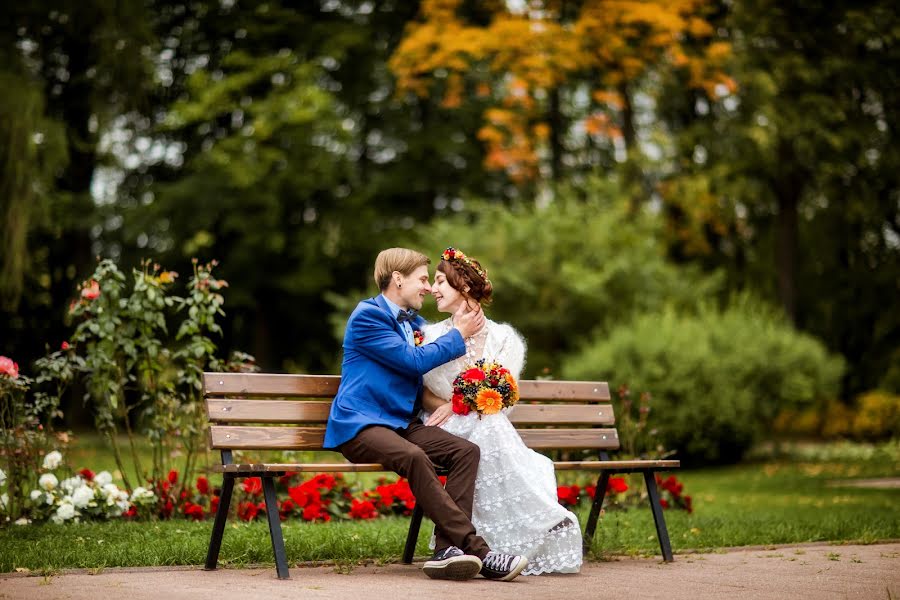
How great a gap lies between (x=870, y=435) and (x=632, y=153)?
271 inches

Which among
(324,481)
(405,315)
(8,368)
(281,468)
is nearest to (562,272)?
(324,481)

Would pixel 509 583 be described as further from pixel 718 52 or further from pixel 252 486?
pixel 718 52

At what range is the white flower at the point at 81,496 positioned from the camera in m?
7.36

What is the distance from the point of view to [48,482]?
24.4 ft

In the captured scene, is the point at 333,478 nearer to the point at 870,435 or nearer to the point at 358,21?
the point at 870,435

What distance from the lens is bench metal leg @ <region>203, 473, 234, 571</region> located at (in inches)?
223

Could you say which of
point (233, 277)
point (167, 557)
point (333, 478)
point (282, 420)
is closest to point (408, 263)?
point (282, 420)

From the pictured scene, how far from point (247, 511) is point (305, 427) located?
171cm

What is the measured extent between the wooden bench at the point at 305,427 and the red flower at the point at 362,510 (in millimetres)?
1495

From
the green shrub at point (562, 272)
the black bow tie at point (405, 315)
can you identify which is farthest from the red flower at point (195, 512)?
the green shrub at point (562, 272)

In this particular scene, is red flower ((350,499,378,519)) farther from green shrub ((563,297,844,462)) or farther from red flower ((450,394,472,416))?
green shrub ((563,297,844,462))

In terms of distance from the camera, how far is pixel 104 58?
1712cm

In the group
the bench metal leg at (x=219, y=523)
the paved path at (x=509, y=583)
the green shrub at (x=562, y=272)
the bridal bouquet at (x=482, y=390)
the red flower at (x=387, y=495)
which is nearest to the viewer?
the paved path at (x=509, y=583)

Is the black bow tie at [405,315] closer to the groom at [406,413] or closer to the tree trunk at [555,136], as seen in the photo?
the groom at [406,413]
